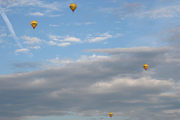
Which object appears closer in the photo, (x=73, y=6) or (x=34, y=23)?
(x=73, y=6)

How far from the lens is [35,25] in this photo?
18188 cm

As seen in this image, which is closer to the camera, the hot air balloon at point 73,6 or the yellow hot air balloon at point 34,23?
the hot air balloon at point 73,6

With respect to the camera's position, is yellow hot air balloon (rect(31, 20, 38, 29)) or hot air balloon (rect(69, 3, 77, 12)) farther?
yellow hot air balloon (rect(31, 20, 38, 29))

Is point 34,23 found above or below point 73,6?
below

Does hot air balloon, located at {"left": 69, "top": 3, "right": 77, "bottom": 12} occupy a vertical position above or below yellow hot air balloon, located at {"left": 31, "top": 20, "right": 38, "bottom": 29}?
above

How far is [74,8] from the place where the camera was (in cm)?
17688

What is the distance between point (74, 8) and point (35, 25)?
2860cm

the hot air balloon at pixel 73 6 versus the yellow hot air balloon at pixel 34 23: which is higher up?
the hot air balloon at pixel 73 6
